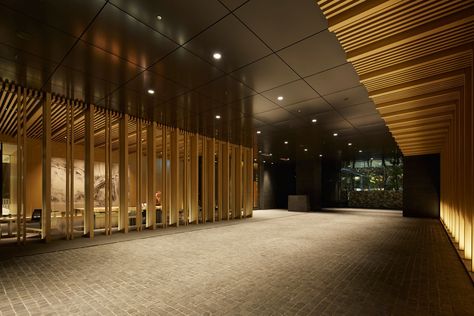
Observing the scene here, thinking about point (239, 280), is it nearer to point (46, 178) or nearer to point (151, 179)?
point (46, 178)

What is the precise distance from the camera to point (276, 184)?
2267 cm

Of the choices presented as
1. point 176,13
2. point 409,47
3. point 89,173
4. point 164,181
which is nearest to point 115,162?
point 164,181

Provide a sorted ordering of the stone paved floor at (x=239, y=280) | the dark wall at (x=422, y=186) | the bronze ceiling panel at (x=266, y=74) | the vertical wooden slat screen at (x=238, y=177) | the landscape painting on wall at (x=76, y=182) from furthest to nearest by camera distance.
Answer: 1. the dark wall at (x=422, y=186)
2. the vertical wooden slat screen at (x=238, y=177)
3. the landscape painting on wall at (x=76, y=182)
4. the bronze ceiling panel at (x=266, y=74)
5. the stone paved floor at (x=239, y=280)

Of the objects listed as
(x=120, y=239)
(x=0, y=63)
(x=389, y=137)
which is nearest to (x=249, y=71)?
(x=0, y=63)

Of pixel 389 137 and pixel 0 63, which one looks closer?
pixel 0 63

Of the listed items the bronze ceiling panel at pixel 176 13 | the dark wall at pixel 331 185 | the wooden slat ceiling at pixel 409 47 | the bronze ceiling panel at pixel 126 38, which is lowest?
the dark wall at pixel 331 185

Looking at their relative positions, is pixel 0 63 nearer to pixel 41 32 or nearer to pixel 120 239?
pixel 41 32

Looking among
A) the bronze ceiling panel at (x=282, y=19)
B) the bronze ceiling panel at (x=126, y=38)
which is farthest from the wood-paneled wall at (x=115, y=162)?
the bronze ceiling panel at (x=282, y=19)

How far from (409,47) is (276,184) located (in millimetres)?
18750

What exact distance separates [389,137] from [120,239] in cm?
1130

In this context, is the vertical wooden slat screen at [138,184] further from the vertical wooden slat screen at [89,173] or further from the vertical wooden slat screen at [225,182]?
the vertical wooden slat screen at [225,182]

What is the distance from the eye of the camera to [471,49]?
13.9 feet

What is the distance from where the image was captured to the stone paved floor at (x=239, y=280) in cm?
314

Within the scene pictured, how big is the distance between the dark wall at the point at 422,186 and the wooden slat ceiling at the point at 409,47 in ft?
27.3
